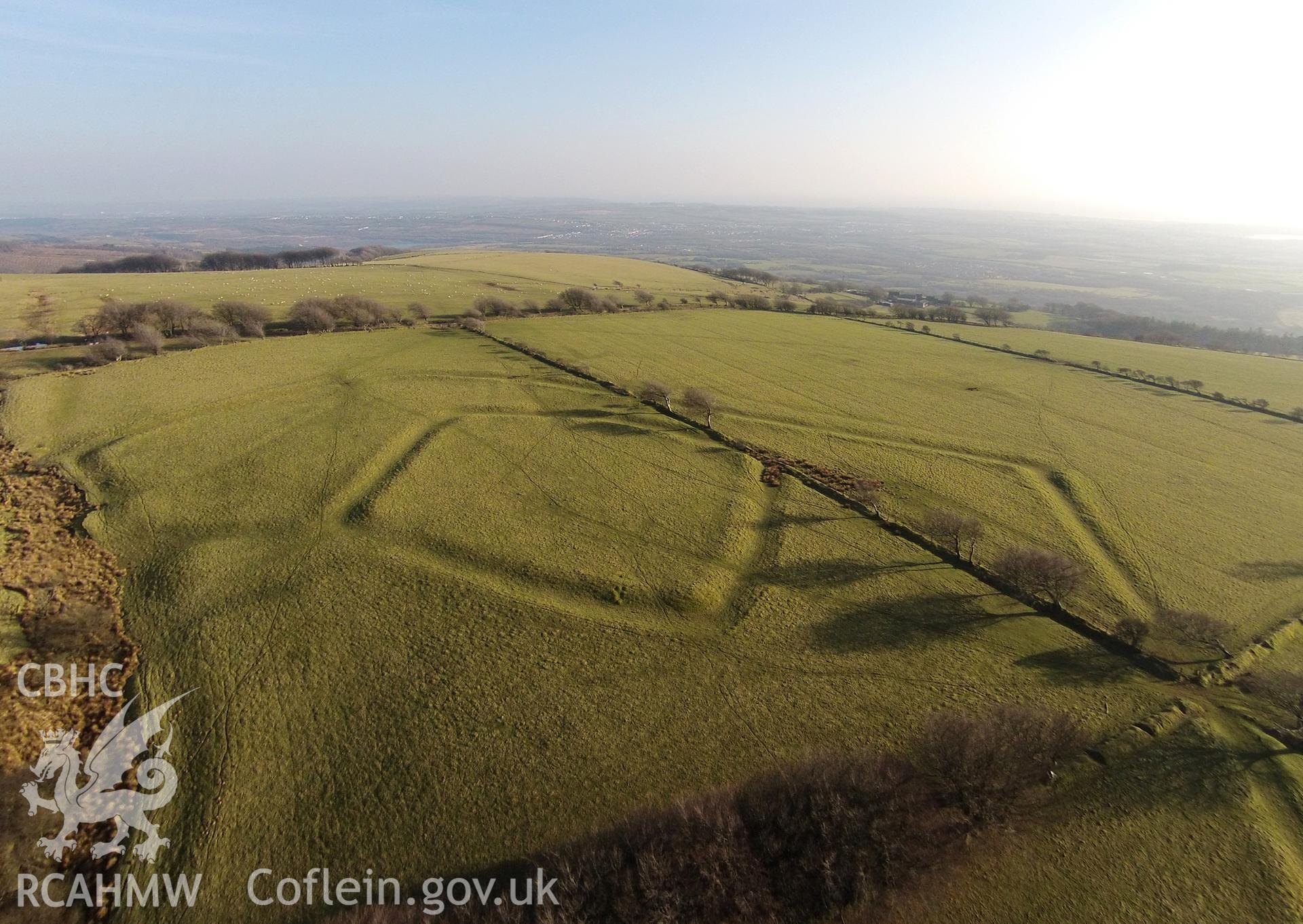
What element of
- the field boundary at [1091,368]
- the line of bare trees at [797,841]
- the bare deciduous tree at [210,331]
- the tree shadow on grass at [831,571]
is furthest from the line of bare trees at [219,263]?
the line of bare trees at [797,841]

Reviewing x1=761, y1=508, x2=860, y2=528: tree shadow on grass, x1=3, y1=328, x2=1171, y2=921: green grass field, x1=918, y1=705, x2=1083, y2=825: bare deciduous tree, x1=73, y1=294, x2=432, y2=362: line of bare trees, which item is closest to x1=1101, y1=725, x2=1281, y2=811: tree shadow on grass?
x1=3, y1=328, x2=1171, y2=921: green grass field

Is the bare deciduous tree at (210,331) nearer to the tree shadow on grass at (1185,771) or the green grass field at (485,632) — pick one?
the green grass field at (485,632)

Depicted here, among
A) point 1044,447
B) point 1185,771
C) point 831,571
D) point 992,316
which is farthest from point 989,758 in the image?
point 992,316

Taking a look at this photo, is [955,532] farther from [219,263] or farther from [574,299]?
[219,263]

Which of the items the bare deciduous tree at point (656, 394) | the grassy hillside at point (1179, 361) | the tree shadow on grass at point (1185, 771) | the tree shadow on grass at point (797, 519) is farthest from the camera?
the grassy hillside at point (1179, 361)

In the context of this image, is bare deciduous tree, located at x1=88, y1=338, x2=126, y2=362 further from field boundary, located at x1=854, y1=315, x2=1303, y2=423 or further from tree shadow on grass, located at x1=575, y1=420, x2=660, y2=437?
field boundary, located at x1=854, y1=315, x2=1303, y2=423
